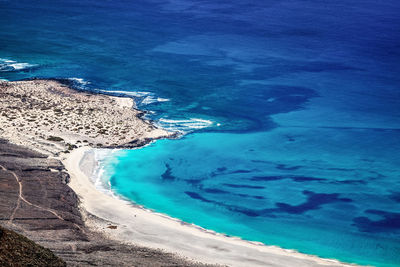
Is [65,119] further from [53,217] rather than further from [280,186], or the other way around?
[280,186]

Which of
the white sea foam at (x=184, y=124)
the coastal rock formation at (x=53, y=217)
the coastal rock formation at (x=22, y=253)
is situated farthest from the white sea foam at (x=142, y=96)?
the coastal rock formation at (x=22, y=253)

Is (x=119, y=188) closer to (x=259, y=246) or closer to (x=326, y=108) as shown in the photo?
(x=259, y=246)

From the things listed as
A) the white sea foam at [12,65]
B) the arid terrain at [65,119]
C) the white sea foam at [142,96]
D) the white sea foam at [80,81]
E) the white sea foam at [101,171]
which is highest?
the white sea foam at [12,65]

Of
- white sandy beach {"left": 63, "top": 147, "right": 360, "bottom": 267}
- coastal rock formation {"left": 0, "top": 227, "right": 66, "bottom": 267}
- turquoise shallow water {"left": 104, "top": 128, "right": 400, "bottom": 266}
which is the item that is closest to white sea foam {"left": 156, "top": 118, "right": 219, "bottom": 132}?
turquoise shallow water {"left": 104, "top": 128, "right": 400, "bottom": 266}

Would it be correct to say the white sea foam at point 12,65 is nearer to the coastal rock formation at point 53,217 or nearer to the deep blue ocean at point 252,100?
the deep blue ocean at point 252,100

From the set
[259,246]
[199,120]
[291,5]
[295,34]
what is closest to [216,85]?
[199,120]
